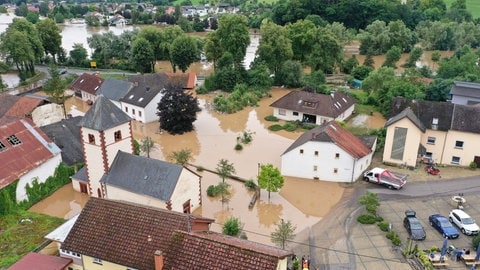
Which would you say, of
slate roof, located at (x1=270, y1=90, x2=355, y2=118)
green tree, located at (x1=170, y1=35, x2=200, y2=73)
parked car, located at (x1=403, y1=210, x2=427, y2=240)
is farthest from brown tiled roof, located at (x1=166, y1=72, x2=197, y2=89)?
parked car, located at (x1=403, y1=210, x2=427, y2=240)

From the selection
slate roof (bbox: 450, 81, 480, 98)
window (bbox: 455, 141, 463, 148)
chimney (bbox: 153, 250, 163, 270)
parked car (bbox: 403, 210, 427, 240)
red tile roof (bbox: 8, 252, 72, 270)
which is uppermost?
slate roof (bbox: 450, 81, 480, 98)

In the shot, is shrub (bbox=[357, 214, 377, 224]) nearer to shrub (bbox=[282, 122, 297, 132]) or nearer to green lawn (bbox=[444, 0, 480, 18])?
shrub (bbox=[282, 122, 297, 132])

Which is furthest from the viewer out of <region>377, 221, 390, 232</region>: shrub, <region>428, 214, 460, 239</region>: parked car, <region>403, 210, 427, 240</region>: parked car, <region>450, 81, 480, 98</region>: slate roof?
<region>450, 81, 480, 98</region>: slate roof

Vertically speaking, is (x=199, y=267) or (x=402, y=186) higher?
(x=199, y=267)

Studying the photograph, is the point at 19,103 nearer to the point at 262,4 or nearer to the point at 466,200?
the point at 466,200

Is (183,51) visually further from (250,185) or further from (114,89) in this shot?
(250,185)

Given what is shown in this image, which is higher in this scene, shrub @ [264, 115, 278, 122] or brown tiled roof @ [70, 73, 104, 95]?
brown tiled roof @ [70, 73, 104, 95]

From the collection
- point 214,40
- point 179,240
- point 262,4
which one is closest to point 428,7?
point 262,4

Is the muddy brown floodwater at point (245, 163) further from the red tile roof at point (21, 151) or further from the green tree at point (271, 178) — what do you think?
the red tile roof at point (21, 151)
